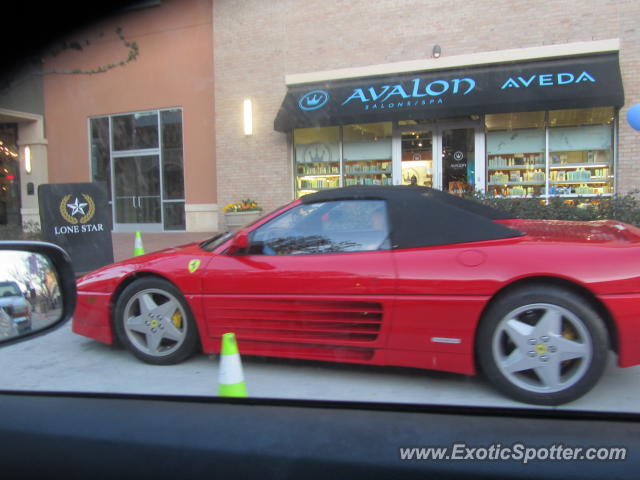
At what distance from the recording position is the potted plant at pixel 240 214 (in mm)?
11039

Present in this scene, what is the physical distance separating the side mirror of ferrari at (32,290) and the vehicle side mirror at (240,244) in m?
1.81

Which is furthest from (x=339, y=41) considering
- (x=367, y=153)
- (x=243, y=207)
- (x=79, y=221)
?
(x=79, y=221)

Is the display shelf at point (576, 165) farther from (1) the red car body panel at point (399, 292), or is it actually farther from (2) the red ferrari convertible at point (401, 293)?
(1) the red car body panel at point (399, 292)

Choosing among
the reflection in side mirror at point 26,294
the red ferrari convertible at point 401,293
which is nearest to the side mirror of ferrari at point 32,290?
the reflection in side mirror at point 26,294

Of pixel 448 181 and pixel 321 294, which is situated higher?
pixel 448 181

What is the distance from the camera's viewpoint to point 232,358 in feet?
9.83

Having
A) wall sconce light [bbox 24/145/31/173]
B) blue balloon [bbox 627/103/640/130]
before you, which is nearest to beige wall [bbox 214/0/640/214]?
blue balloon [bbox 627/103/640/130]

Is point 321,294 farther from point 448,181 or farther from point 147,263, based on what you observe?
point 448,181

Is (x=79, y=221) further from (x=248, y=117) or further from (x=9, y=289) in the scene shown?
(x=9, y=289)

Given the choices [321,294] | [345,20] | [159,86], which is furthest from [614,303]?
[159,86]

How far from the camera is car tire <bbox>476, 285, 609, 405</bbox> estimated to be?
2.87 metres

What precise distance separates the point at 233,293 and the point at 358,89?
837cm

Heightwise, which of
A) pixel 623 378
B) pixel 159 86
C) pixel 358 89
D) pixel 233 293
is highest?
pixel 159 86

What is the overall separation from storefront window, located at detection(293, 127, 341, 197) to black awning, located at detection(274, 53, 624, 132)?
816mm
